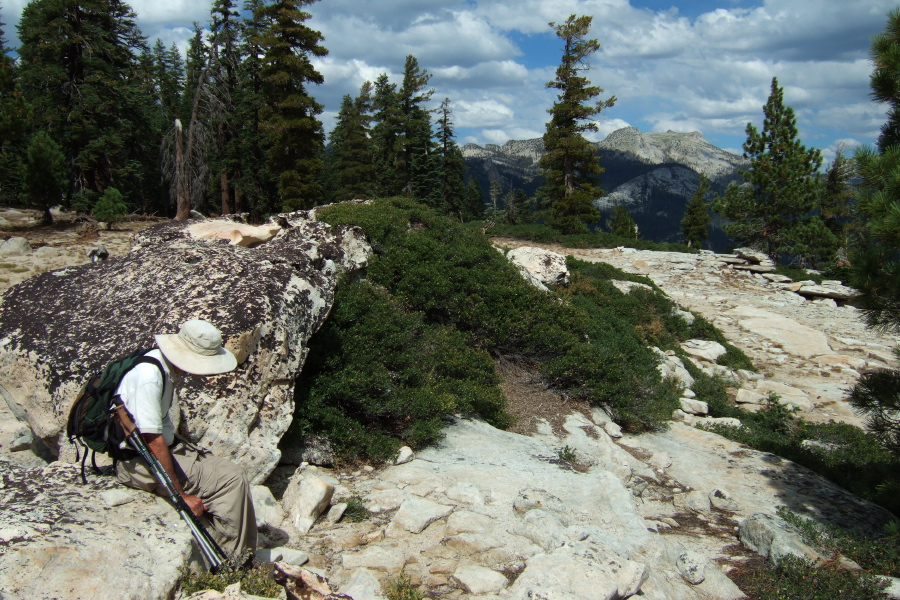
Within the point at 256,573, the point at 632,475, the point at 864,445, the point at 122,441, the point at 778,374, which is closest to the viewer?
the point at 256,573

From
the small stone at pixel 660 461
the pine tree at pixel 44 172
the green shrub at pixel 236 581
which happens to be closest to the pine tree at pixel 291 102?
the pine tree at pixel 44 172

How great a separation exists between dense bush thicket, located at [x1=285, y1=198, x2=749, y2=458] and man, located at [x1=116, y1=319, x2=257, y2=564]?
1785 mm

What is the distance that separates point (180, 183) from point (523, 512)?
17.3 meters

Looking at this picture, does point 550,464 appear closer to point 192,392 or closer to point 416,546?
point 416,546

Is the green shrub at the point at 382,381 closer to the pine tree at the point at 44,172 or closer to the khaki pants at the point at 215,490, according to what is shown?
the khaki pants at the point at 215,490

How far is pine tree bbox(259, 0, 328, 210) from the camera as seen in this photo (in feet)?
77.1

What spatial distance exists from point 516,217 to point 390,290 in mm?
62195

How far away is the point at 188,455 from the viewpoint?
12.9ft

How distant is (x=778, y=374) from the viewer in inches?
562

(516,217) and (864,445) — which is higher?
(516,217)

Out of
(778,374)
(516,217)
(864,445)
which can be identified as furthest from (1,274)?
(516,217)

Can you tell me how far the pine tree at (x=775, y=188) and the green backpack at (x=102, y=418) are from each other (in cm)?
3037

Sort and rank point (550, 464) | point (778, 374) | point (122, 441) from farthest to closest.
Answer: point (778, 374) → point (550, 464) → point (122, 441)

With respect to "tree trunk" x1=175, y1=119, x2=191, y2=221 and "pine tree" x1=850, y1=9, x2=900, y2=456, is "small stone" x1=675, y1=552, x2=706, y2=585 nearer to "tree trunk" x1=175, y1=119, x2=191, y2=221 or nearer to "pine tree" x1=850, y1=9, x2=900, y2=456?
"pine tree" x1=850, y1=9, x2=900, y2=456
